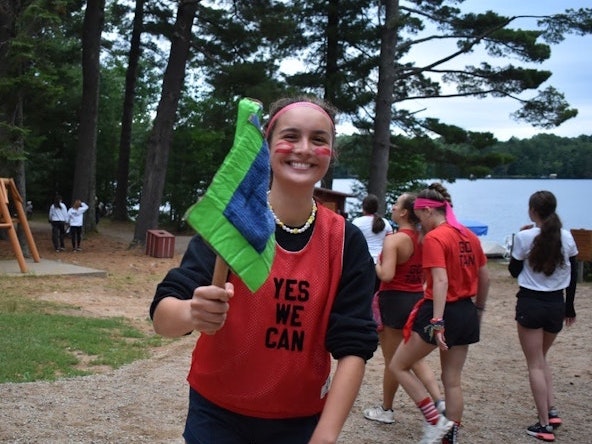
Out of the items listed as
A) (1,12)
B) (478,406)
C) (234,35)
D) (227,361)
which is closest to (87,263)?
(1,12)

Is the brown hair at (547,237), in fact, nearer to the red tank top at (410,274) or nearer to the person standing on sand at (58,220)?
the red tank top at (410,274)

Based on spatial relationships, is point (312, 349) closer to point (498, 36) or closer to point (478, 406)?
point (478, 406)

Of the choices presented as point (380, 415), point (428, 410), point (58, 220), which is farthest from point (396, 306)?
point (58, 220)

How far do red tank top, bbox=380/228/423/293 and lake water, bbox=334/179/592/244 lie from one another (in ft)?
4.29

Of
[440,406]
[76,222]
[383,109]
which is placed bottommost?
[440,406]

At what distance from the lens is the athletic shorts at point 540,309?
5742mm

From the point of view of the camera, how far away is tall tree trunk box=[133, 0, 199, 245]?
21328 mm

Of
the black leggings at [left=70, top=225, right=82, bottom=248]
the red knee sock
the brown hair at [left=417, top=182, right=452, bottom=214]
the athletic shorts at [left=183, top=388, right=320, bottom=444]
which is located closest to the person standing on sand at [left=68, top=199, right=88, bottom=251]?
the black leggings at [left=70, top=225, right=82, bottom=248]

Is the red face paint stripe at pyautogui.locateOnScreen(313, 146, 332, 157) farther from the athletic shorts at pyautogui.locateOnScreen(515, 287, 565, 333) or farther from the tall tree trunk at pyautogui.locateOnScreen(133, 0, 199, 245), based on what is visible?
the tall tree trunk at pyautogui.locateOnScreen(133, 0, 199, 245)

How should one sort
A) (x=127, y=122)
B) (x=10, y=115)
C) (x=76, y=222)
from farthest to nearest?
(x=127, y=122)
(x=76, y=222)
(x=10, y=115)

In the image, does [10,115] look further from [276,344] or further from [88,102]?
[276,344]

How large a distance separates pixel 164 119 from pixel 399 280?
16.9 metres

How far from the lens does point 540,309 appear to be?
5.73 meters

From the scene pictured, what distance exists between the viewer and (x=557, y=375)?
27.9 feet
